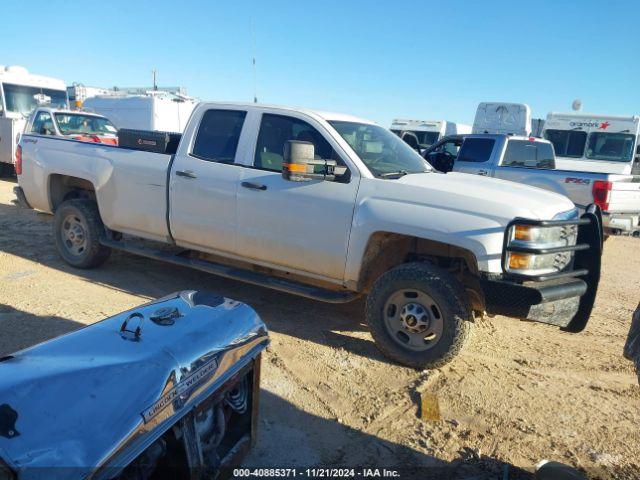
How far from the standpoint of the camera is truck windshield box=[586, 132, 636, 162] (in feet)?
45.7

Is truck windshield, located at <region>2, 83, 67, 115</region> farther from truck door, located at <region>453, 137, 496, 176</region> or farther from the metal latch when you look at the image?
the metal latch

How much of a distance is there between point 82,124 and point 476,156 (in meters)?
9.12

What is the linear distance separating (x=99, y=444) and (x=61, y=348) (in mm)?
524

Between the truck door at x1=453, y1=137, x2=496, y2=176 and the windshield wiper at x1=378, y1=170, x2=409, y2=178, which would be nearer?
the windshield wiper at x1=378, y1=170, x2=409, y2=178

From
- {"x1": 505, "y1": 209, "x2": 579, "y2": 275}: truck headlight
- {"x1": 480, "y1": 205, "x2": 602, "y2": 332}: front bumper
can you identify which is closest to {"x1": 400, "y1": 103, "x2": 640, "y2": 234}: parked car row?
{"x1": 480, "y1": 205, "x2": 602, "y2": 332}: front bumper

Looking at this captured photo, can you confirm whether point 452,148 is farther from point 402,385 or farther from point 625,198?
point 402,385

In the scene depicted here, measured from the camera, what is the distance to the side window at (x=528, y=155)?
9393 millimetres

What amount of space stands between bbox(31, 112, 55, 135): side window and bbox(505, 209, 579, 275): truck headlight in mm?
11014

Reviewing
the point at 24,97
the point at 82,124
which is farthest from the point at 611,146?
the point at 24,97

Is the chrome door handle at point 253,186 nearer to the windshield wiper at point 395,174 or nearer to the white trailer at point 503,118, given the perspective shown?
the windshield wiper at point 395,174

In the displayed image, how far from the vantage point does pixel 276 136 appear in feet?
15.4

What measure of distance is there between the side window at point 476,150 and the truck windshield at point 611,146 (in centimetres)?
677

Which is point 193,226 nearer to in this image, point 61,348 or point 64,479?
point 61,348

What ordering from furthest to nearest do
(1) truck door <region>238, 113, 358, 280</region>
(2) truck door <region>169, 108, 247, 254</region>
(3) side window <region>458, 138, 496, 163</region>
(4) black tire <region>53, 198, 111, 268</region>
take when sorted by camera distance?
1. (3) side window <region>458, 138, 496, 163</region>
2. (4) black tire <region>53, 198, 111, 268</region>
3. (2) truck door <region>169, 108, 247, 254</region>
4. (1) truck door <region>238, 113, 358, 280</region>
